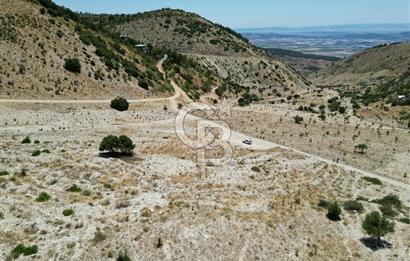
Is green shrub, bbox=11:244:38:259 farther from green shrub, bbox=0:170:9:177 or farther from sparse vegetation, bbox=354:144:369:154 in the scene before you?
sparse vegetation, bbox=354:144:369:154

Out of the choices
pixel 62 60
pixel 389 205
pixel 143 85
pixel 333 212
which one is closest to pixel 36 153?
pixel 333 212

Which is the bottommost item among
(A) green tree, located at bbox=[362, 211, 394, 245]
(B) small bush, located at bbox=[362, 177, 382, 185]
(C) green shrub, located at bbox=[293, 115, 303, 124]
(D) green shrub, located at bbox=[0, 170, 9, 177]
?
(C) green shrub, located at bbox=[293, 115, 303, 124]

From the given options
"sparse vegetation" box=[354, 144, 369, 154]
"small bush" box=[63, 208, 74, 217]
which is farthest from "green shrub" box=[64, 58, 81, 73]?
"small bush" box=[63, 208, 74, 217]

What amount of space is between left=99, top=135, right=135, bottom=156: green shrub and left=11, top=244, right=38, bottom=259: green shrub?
18.4 metres

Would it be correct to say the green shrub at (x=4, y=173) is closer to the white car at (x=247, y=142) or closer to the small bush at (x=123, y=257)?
the small bush at (x=123, y=257)

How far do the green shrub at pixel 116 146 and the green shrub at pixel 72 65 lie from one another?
114 ft

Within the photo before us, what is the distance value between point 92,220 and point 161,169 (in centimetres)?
1357

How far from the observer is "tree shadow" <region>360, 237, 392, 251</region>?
32469mm

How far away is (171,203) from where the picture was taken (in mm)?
33938

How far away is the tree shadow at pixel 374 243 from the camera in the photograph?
3247cm

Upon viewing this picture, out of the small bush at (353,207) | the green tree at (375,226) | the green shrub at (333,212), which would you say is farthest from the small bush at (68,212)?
the small bush at (353,207)

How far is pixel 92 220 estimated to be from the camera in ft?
97.1

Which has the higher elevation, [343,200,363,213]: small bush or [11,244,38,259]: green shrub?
[11,244,38,259]: green shrub

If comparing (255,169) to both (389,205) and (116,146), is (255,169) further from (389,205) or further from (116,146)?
(116,146)
